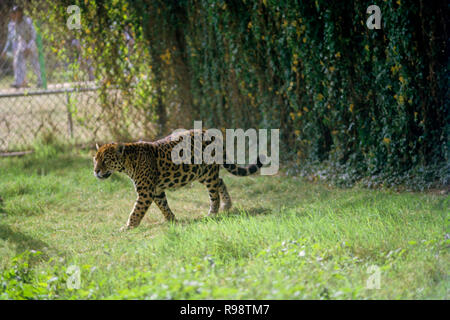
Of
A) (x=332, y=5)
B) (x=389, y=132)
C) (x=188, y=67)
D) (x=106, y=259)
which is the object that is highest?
(x=332, y=5)

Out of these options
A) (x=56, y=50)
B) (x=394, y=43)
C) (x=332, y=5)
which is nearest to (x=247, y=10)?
(x=332, y=5)

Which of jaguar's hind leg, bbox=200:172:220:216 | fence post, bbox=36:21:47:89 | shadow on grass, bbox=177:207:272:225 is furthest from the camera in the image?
fence post, bbox=36:21:47:89

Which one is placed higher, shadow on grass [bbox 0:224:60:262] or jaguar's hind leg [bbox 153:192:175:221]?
jaguar's hind leg [bbox 153:192:175:221]

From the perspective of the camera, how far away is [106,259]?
512 cm

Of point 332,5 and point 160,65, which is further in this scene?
point 160,65

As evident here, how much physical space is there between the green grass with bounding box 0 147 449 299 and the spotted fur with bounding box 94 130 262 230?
0.25 m

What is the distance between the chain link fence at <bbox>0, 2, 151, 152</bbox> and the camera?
1045cm

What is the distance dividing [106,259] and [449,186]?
3.84 meters

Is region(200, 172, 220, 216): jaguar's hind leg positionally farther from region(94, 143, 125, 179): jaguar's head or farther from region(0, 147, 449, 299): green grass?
region(94, 143, 125, 179): jaguar's head

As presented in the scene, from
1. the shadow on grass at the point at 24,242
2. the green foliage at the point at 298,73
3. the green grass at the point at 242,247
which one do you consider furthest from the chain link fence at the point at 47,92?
the shadow on grass at the point at 24,242

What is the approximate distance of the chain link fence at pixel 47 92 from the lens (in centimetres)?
1045

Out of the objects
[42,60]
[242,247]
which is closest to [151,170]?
[242,247]

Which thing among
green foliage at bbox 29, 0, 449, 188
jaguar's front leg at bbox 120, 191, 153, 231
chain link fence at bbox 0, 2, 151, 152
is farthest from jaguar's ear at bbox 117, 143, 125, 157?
chain link fence at bbox 0, 2, 151, 152

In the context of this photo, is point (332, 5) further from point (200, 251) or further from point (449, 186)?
point (200, 251)
